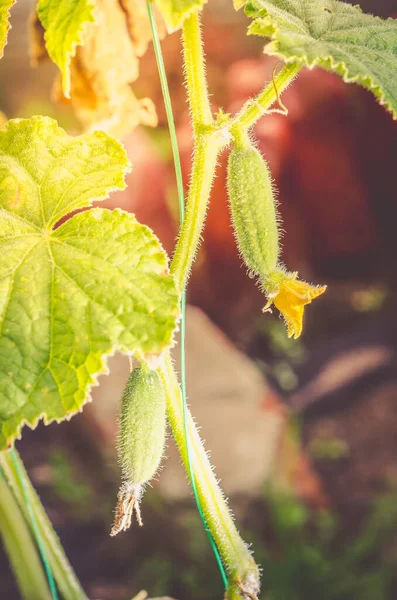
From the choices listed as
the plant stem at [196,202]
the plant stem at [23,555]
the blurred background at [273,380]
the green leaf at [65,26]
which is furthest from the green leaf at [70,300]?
the blurred background at [273,380]

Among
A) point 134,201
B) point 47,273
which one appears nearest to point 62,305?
point 47,273

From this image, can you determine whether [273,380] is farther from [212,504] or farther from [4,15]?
[4,15]

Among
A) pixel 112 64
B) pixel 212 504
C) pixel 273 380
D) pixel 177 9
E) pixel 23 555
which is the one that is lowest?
pixel 23 555

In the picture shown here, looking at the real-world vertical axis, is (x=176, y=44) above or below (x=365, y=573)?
above

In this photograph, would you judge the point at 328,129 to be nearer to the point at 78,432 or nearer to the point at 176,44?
the point at 176,44

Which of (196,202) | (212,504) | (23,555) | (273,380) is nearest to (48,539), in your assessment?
(23,555)

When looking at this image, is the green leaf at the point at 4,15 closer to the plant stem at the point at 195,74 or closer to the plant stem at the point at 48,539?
the plant stem at the point at 195,74

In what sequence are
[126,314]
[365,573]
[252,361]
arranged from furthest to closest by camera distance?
[252,361]
[365,573]
[126,314]
